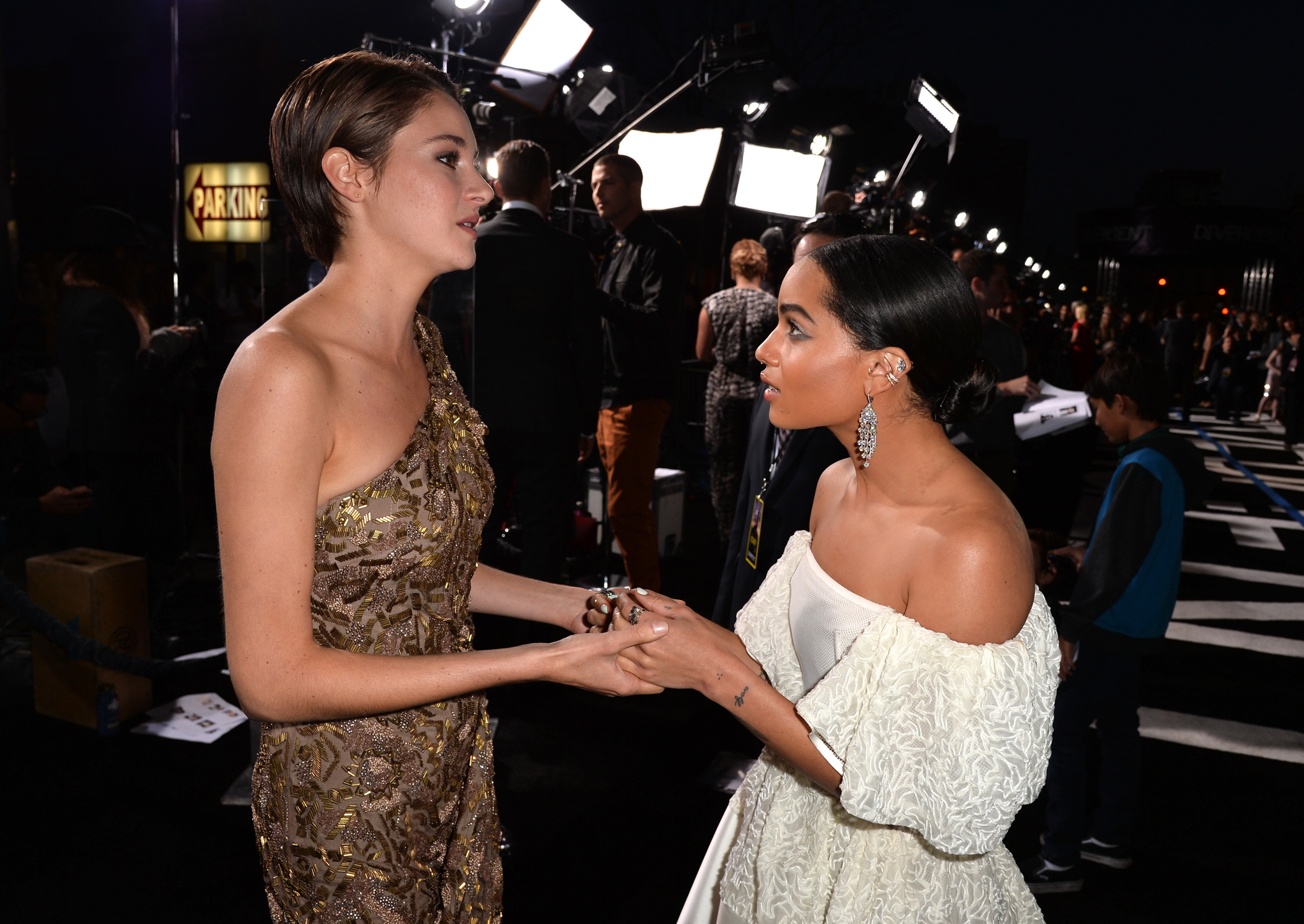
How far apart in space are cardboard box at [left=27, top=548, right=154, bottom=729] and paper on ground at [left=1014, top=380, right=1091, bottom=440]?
5.13 metres

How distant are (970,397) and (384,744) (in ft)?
3.76

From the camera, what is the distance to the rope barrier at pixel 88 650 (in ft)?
11.5

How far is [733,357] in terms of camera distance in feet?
18.3

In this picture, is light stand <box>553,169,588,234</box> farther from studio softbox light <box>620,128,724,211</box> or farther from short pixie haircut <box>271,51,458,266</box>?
short pixie haircut <box>271,51,458,266</box>

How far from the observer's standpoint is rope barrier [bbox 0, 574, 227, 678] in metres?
3.50

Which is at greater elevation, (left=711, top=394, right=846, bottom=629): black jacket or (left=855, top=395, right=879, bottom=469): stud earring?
(left=855, top=395, right=879, bottom=469): stud earring

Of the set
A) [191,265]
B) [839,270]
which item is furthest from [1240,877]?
[191,265]

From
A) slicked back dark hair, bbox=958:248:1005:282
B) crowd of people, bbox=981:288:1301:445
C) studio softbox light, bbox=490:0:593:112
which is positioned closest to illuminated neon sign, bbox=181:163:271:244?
studio softbox light, bbox=490:0:593:112

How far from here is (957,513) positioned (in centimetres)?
143

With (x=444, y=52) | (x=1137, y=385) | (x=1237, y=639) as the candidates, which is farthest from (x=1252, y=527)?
(x=444, y=52)

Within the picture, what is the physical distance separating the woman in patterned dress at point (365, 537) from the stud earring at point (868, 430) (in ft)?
1.69

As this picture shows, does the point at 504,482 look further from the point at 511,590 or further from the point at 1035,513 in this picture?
the point at 1035,513

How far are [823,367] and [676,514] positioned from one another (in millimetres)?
4724

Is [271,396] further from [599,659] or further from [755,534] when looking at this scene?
[755,534]
